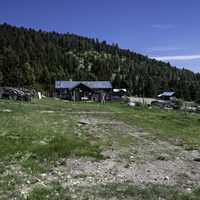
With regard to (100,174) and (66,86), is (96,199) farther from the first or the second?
(66,86)

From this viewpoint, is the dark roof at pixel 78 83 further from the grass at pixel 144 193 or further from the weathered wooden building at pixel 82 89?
the grass at pixel 144 193

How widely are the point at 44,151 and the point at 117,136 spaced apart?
896 centimetres

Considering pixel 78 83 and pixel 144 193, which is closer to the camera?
pixel 144 193

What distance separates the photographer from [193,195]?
11.2 metres

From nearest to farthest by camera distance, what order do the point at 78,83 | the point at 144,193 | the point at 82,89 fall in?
the point at 144,193 → the point at 82,89 → the point at 78,83

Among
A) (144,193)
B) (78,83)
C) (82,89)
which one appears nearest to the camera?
(144,193)

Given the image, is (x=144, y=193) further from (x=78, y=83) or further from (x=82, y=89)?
(x=78, y=83)

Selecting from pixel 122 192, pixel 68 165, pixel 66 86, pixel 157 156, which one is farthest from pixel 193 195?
pixel 66 86

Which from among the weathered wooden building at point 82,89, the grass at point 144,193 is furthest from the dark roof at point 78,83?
the grass at point 144,193

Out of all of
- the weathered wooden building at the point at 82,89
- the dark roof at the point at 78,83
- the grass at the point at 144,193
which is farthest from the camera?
the dark roof at the point at 78,83

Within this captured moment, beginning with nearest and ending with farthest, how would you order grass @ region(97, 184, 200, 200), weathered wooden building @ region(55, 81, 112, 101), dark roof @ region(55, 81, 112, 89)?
grass @ region(97, 184, 200, 200), weathered wooden building @ region(55, 81, 112, 101), dark roof @ region(55, 81, 112, 89)

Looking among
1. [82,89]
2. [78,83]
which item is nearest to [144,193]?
[82,89]

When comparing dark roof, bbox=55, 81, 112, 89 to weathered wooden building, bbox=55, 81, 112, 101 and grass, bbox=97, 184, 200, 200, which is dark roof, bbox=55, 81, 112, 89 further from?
grass, bbox=97, 184, 200, 200

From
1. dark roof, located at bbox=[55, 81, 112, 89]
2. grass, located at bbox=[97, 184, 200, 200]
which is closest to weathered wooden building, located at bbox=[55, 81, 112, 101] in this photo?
dark roof, located at bbox=[55, 81, 112, 89]
